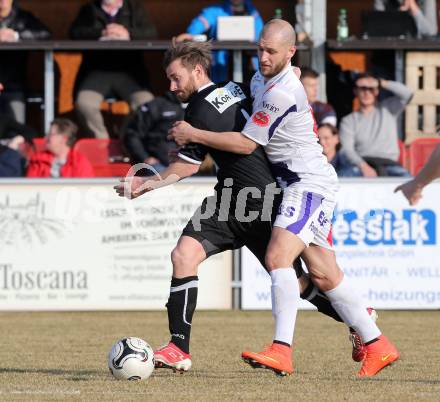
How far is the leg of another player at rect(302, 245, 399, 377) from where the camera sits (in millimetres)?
7797

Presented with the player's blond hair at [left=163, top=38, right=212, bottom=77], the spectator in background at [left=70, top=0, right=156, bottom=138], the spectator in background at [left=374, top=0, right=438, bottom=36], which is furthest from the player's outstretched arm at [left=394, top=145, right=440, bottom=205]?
the spectator in background at [left=374, top=0, right=438, bottom=36]

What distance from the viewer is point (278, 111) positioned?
7.49m

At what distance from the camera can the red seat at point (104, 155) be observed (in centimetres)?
1495

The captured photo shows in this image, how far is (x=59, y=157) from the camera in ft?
46.8

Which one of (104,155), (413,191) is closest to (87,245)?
(104,155)

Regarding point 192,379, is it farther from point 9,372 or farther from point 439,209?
point 439,209

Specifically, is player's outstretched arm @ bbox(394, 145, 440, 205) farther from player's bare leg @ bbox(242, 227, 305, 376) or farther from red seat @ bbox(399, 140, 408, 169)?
red seat @ bbox(399, 140, 408, 169)

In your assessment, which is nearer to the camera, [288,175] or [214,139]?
[214,139]

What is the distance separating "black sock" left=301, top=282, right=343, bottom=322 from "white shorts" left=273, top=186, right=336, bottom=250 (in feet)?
1.73

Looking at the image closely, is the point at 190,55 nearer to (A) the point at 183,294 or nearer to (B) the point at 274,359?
(A) the point at 183,294

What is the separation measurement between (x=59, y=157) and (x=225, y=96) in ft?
22.2

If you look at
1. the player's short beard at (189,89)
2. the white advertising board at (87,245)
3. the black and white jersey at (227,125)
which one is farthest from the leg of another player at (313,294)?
the white advertising board at (87,245)

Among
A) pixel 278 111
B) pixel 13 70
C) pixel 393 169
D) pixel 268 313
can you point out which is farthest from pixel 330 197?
pixel 13 70

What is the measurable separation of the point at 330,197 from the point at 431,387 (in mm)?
1367
